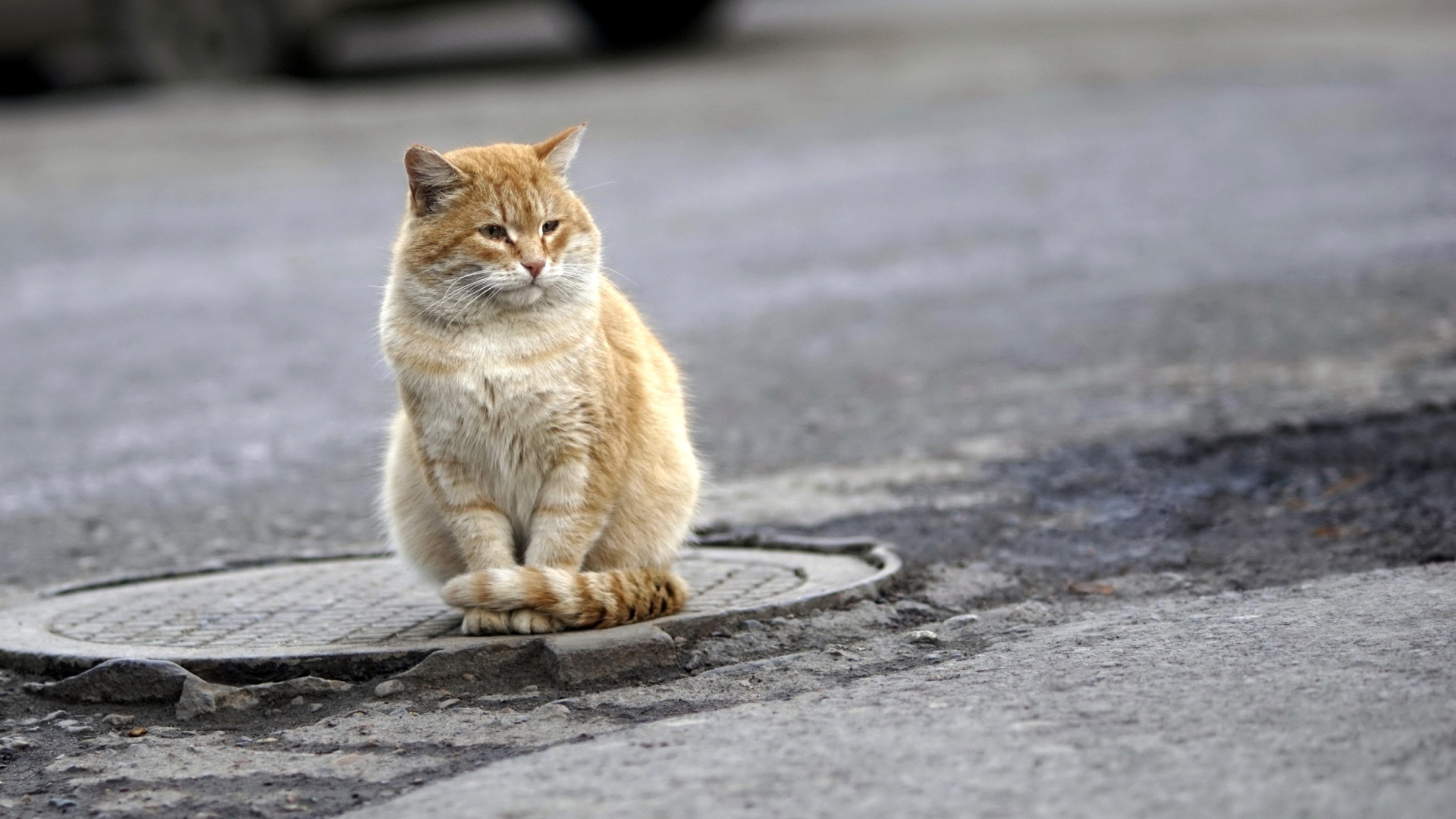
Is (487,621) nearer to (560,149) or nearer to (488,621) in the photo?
(488,621)

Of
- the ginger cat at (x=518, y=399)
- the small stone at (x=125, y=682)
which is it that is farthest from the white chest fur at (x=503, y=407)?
the small stone at (x=125, y=682)

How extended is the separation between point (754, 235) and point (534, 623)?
7053 millimetres

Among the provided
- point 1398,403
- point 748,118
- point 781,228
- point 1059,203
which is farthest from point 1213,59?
point 1398,403

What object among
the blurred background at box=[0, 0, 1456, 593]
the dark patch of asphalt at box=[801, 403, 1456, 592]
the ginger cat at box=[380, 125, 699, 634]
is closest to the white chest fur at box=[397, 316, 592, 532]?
the ginger cat at box=[380, 125, 699, 634]

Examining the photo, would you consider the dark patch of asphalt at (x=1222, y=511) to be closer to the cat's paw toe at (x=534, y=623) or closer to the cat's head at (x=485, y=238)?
the cat's paw toe at (x=534, y=623)

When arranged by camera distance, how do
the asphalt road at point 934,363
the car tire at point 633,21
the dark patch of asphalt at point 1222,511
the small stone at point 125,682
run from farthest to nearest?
the car tire at point 633,21 → the dark patch of asphalt at point 1222,511 → the small stone at point 125,682 → the asphalt road at point 934,363

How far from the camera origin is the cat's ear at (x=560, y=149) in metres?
3.92

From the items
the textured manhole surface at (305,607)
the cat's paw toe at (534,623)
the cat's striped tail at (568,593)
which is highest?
the cat's striped tail at (568,593)

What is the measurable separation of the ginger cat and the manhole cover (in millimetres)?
172

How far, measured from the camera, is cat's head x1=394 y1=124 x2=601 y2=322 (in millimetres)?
3752

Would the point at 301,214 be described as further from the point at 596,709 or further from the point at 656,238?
the point at 596,709

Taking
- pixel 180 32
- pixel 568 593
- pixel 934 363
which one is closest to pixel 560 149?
pixel 568 593

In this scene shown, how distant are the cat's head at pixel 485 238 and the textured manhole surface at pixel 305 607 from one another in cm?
78

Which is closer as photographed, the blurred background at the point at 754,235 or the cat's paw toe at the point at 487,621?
the cat's paw toe at the point at 487,621
